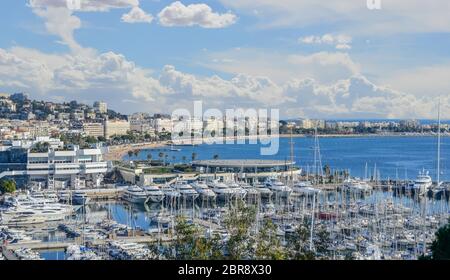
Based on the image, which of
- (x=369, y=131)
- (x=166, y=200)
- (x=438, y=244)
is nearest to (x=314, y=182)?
(x=166, y=200)

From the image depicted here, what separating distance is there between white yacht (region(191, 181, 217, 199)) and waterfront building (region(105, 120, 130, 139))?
15.8m

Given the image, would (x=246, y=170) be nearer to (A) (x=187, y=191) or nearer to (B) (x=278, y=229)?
(A) (x=187, y=191)

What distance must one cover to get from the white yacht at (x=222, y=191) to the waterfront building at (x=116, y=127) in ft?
52.7

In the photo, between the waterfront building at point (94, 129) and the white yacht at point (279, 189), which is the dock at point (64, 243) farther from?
the waterfront building at point (94, 129)

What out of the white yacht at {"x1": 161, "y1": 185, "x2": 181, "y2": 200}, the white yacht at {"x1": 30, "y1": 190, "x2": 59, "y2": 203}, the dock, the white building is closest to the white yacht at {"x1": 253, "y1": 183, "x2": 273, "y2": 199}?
the white yacht at {"x1": 161, "y1": 185, "x2": 181, "y2": 200}

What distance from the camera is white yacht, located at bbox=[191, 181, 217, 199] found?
11734 millimetres

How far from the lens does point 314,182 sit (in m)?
13.1

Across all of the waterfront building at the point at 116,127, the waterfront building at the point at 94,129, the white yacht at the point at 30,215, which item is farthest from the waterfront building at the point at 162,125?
the white yacht at the point at 30,215

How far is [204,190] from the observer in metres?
12.0

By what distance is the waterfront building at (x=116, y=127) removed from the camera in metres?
28.0

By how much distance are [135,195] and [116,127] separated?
1742 centimetres

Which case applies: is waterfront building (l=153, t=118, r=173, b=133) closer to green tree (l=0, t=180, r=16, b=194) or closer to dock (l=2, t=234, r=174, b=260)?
green tree (l=0, t=180, r=16, b=194)
